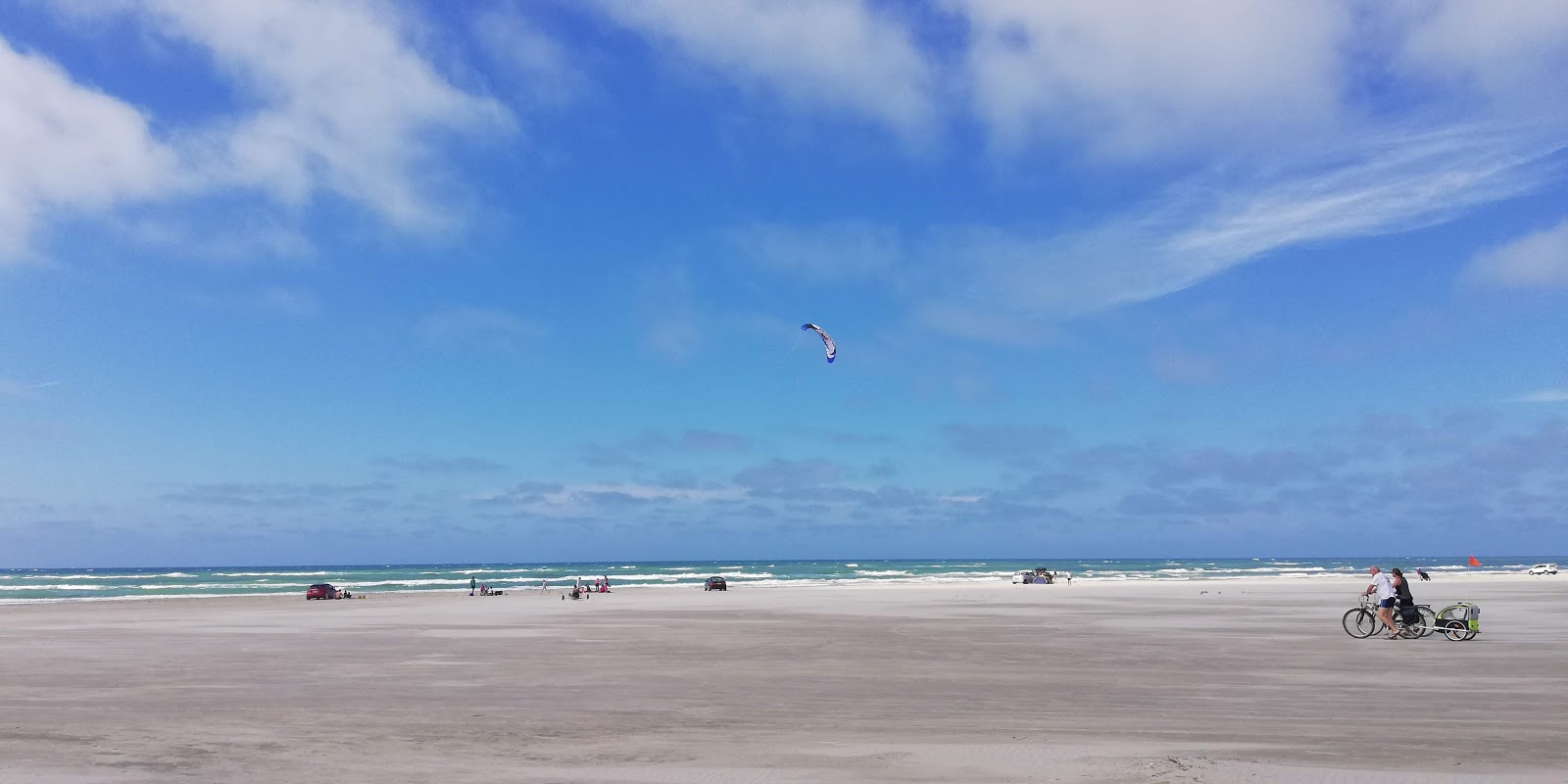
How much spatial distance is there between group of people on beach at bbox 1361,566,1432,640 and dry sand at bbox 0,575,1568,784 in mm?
1343

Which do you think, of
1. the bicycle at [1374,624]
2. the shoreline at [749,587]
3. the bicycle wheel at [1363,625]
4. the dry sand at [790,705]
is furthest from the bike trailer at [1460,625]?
the shoreline at [749,587]

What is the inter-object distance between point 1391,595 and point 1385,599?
0.59ft

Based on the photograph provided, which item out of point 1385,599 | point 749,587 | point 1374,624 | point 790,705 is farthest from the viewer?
point 749,587

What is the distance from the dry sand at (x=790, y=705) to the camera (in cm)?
1125

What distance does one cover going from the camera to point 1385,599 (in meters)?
26.7

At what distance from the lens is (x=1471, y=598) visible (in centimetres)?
4994

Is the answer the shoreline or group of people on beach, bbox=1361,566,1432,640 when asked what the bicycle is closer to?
group of people on beach, bbox=1361,566,1432,640

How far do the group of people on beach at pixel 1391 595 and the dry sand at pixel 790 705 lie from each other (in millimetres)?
1343

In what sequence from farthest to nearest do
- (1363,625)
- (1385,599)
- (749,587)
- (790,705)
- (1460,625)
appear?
(749,587) < (1363,625) < (1385,599) < (1460,625) < (790,705)

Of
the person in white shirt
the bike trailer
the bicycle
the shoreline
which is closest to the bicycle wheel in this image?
the bicycle

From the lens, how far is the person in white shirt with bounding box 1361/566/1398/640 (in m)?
26.1

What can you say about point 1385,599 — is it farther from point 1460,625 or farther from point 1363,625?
point 1460,625

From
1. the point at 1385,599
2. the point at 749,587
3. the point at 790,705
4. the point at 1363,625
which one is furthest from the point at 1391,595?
the point at 749,587

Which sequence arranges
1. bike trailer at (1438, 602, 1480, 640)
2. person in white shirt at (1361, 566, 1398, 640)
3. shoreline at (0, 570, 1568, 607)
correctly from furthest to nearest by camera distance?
shoreline at (0, 570, 1568, 607) → person in white shirt at (1361, 566, 1398, 640) → bike trailer at (1438, 602, 1480, 640)
